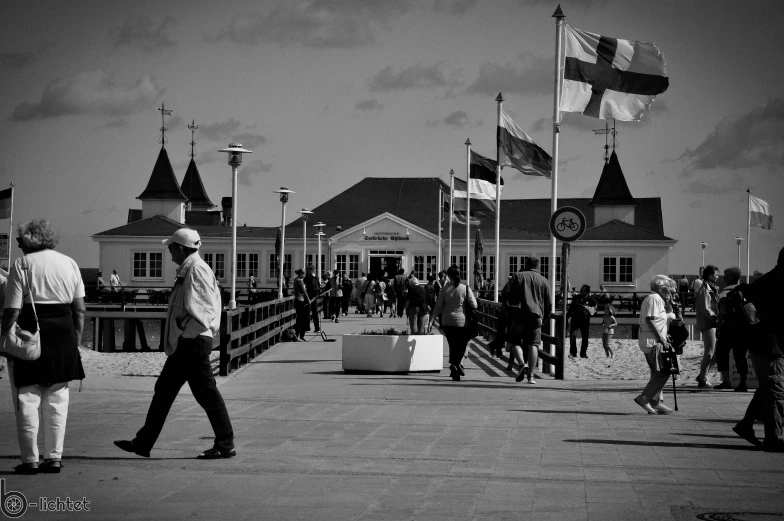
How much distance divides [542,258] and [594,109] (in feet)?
155

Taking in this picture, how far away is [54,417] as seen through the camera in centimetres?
805

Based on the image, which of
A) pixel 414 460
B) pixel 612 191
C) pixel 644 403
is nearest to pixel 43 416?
pixel 414 460

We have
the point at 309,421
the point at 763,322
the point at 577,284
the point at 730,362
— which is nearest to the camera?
the point at 763,322

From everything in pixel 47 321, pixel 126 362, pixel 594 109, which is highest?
pixel 594 109

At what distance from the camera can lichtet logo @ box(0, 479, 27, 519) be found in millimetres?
6570

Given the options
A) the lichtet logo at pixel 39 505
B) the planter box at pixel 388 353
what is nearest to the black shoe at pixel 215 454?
the lichtet logo at pixel 39 505

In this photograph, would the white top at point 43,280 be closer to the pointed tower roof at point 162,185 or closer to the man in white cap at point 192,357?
the man in white cap at point 192,357

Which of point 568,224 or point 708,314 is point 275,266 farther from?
point 708,314

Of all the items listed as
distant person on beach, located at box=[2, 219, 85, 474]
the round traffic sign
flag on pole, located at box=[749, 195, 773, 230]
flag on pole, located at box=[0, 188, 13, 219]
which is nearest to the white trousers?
distant person on beach, located at box=[2, 219, 85, 474]

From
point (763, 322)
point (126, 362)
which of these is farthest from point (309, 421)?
point (126, 362)

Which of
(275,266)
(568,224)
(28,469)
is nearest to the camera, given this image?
(28,469)

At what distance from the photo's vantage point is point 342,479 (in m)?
7.99

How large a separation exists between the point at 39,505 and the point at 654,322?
24.7 ft

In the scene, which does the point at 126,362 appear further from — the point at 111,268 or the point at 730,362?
the point at 111,268
